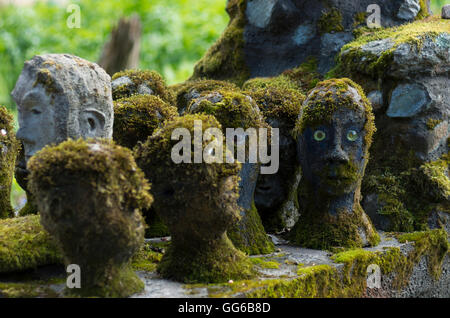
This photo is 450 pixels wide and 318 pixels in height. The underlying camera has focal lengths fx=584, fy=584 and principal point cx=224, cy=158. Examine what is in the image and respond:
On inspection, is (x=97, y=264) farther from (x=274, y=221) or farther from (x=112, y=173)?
(x=274, y=221)

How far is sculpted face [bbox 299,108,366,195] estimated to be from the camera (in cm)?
504

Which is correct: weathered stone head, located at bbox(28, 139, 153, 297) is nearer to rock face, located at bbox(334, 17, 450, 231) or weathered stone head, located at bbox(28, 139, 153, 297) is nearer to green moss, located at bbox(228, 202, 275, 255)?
green moss, located at bbox(228, 202, 275, 255)

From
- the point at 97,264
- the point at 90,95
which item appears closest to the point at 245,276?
the point at 97,264

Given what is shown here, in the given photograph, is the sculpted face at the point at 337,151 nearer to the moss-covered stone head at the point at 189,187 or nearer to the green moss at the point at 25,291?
the moss-covered stone head at the point at 189,187

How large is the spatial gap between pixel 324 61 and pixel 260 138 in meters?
3.04

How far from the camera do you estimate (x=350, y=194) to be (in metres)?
5.27

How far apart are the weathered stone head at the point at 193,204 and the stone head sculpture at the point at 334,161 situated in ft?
4.08

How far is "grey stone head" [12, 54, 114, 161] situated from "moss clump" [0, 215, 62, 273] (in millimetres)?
550

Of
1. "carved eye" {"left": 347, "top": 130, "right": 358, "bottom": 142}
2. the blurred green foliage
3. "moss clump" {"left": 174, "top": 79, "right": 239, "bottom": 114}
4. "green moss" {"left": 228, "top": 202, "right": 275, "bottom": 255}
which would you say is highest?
the blurred green foliage

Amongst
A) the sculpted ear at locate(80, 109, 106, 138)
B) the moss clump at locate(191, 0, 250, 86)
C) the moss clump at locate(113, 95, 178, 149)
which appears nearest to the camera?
the sculpted ear at locate(80, 109, 106, 138)

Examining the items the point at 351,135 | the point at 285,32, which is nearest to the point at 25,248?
the point at 351,135

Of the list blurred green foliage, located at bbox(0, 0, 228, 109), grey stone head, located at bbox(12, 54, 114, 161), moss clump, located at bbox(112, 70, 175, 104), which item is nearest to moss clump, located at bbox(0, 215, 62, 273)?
grey stone head, located at bbox(12, 54, 114, 161)

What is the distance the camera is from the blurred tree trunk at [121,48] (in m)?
10.8

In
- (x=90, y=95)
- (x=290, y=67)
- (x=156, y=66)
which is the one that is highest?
(x=156, y=66)
